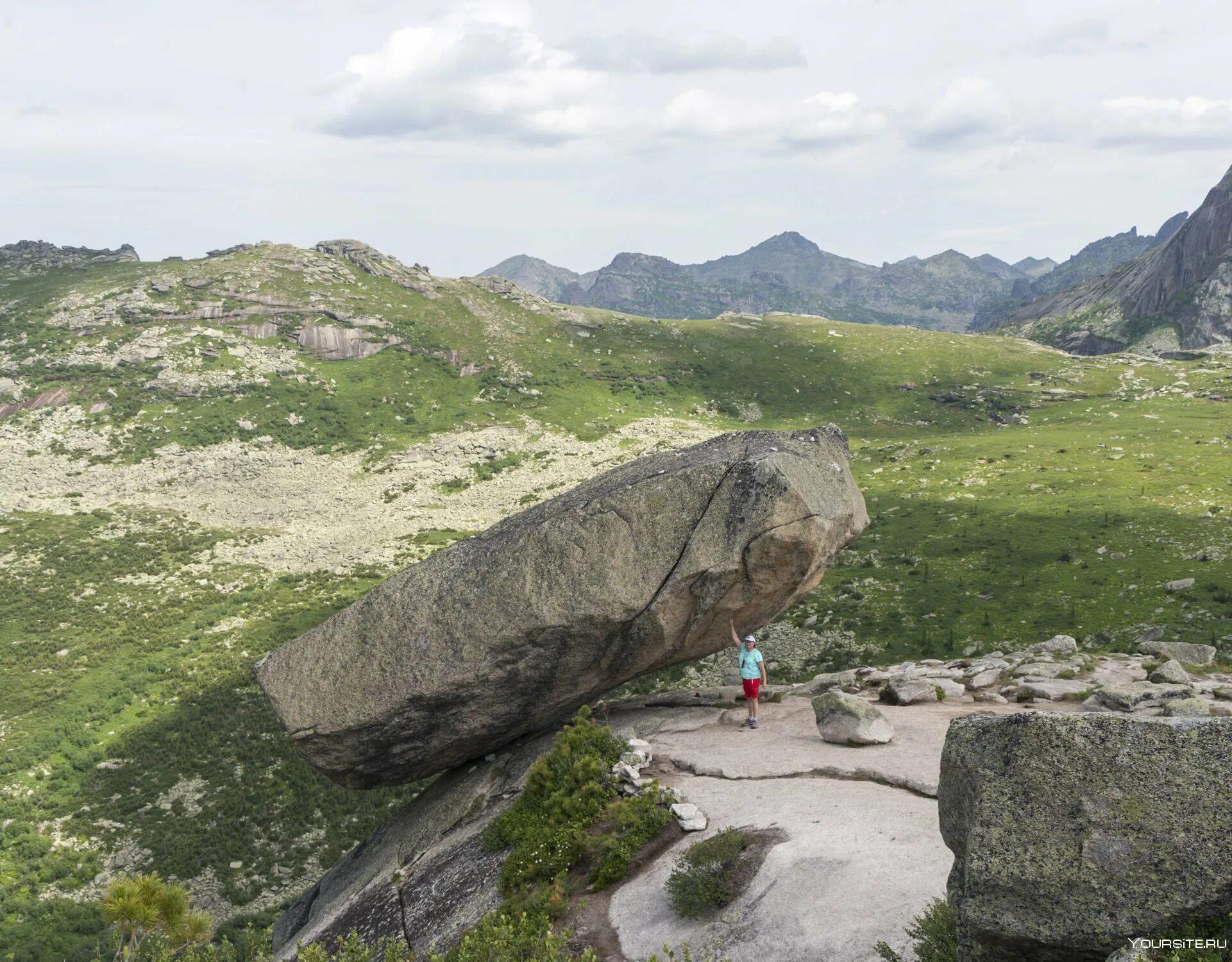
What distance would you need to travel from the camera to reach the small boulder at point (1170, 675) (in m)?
22.9

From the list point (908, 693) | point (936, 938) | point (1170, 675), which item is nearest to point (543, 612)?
point (908, 693)

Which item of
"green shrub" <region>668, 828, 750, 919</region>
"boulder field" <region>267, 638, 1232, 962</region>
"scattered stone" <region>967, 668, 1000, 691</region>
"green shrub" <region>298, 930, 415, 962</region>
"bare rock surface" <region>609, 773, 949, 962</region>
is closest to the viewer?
"boulder field" <region>267, 638, 1232, 962</region>

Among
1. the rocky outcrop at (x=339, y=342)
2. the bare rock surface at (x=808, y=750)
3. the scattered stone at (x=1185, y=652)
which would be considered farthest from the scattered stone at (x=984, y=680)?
Answer: the rocky outcrop at (x=339, y=342)

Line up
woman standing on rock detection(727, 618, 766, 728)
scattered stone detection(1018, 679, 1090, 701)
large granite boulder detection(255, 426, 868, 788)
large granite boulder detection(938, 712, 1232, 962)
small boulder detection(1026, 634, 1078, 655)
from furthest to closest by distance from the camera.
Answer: small boulder detection(1026, 634, 1078, 655), woman standing on rock detection(727, 618, 766, 728), scattered stone detection(1018, 679, 1090, 701), large granite boulder detection(255, 426, 868, 788), large granite boulder detection(938, 712, 1232, 962)

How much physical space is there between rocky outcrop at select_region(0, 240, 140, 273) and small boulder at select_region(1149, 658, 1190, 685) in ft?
696

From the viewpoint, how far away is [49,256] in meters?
178

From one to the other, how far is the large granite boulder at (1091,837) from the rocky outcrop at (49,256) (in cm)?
21361

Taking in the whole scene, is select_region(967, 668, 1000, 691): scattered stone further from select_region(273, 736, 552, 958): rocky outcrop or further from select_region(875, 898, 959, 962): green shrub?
select_region(875, 898, 959, 962): green shrub

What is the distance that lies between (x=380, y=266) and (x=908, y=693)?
565ft

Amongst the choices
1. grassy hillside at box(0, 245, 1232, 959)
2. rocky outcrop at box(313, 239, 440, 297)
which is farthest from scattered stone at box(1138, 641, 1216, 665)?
rocky outcrop at box(313, 239, 440, 297)

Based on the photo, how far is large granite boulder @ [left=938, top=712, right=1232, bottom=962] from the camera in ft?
26.2

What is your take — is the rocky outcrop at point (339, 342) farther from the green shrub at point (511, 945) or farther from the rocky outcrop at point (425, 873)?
the green shrub at point (511, 945)

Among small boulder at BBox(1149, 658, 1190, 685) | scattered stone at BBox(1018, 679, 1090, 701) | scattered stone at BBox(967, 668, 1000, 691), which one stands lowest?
scattered stone at BBox(967, 668, 1000, 691)

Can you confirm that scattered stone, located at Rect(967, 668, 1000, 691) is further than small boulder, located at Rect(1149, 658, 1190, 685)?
Yes
